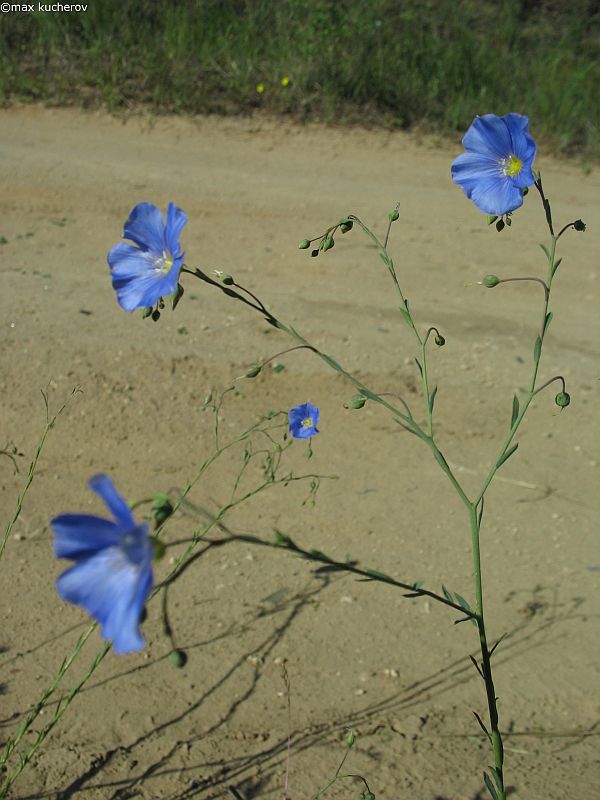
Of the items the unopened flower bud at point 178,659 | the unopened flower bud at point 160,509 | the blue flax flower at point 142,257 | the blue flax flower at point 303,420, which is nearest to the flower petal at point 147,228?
the blue flax flower at point 142,257

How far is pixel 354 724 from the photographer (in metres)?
2.50

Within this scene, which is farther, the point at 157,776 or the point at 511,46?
the point at 511,46


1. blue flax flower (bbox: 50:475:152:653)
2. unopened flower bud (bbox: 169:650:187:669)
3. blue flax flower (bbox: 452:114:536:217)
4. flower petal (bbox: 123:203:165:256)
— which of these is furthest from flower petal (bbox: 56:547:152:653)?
blue flax flower (bbox: 452:114:536:217)

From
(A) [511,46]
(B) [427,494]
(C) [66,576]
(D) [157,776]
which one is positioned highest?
(C) [66,576]

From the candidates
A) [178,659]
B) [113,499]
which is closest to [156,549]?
[113,499]

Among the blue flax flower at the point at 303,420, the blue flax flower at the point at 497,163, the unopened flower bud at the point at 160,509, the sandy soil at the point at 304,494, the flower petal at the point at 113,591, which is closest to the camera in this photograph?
the flower petal at the point at 113,591

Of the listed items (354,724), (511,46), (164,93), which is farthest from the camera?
(511,46)

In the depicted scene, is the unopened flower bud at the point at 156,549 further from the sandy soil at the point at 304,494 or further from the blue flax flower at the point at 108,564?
the sandy soil at the point at 304,494

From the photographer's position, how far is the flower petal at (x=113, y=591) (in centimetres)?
106

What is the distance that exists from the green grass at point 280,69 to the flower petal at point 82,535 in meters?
5.73

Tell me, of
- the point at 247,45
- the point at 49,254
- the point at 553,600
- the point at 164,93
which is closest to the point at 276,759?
the point at 553,600

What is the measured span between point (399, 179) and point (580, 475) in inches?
119

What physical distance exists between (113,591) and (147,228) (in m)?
0.66

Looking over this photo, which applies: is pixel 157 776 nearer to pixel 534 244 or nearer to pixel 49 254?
pixel 49 254
